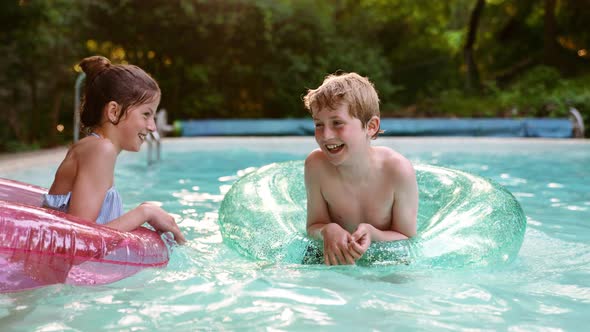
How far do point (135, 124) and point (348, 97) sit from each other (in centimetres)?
90

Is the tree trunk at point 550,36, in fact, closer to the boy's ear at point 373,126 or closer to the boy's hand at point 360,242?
the boy's ear at point 373,126

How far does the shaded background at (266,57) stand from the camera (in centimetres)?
956

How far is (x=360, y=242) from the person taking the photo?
2553 millimetres

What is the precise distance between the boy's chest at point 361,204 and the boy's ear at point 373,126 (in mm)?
226

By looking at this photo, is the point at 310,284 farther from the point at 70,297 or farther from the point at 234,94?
the point at 234,94

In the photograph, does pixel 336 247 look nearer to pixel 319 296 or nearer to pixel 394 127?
pixel 319 296

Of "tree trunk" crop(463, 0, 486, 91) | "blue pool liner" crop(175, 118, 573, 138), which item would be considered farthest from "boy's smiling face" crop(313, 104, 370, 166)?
"tree trunk" crop(463, 0, 486, 91)

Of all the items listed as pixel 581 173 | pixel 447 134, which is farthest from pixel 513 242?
pixel 447 134

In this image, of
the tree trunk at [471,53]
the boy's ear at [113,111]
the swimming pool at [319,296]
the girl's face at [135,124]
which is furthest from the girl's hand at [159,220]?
the tree trunk at [471,53]

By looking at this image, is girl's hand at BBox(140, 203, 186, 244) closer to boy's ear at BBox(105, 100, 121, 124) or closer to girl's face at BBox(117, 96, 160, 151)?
girl's face at BBox(117, 96, 160, 151)

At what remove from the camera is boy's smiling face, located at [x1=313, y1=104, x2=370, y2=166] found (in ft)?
8.54

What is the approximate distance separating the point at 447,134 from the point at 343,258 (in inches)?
333

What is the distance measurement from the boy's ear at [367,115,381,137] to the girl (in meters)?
0.92

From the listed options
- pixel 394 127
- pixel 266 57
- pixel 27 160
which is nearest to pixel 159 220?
pixel 27 160
